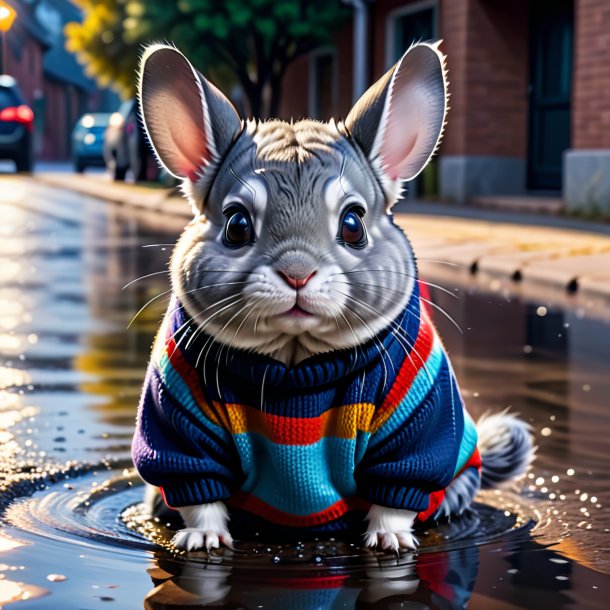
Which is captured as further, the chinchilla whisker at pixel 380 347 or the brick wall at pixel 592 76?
the brick wall at pixel 592 76

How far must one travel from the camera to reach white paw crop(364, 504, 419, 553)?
12.0 ft

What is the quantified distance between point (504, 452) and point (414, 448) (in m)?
0.76

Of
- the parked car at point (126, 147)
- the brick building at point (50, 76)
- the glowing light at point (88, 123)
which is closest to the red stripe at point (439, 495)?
the parked car at point (126, 147)

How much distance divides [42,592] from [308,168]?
1.23 metres

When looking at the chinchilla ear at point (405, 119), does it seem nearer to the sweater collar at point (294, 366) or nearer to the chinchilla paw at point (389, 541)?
the sweater collar at point (294, 366)

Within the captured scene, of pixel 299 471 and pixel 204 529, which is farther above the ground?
pixel 299 471

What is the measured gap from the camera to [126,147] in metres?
30.8

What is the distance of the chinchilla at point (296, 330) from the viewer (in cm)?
323

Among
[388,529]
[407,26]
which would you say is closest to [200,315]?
[388,529]

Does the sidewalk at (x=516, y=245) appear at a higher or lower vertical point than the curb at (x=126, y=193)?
lower

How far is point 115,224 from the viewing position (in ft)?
59.7

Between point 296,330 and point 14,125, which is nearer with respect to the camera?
point 296,330

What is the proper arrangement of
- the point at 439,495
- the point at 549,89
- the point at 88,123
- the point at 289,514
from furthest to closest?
1. the point at 88,123
2. the point at 549,89
3. the point at 439,495
4. the point at 289,514

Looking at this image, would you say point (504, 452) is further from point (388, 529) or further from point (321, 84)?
point (321, 84)
